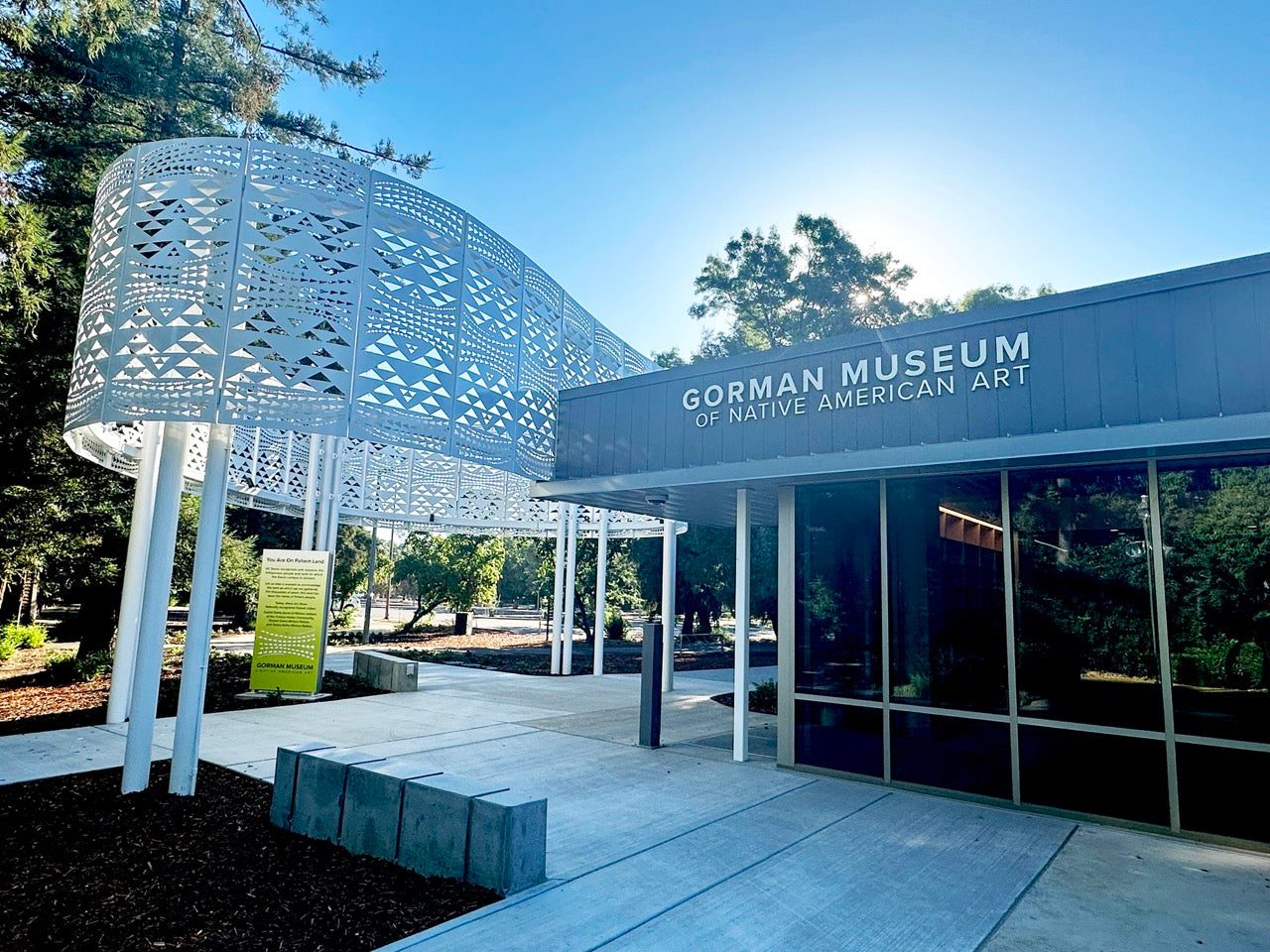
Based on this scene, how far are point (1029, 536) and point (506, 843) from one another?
522 cm

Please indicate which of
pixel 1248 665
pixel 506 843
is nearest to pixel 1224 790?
pixel 1248 665

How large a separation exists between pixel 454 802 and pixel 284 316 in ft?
15.3

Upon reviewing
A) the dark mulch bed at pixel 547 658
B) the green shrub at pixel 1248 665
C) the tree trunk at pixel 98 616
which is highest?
the green shrub at pixel 1248 665

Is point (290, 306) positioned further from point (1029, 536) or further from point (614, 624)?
point (614, 624)

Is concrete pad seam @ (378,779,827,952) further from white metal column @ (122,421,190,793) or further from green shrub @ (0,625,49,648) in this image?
green shrub @ (0,625,49,648)

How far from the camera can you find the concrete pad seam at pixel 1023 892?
3.88 meters

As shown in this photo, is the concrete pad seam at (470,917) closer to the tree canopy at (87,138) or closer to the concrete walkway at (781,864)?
the concrete walkway at (781,864)

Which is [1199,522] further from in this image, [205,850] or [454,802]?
[205,850]

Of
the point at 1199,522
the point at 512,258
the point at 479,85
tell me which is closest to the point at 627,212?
the point at 479,85

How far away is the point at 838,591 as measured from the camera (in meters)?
7.76

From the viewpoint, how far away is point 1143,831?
19.2 feet

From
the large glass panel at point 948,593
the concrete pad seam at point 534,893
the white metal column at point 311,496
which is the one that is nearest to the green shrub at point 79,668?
the white metal column at point 311,496

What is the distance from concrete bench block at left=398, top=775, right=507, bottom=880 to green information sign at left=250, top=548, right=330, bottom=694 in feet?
27.7

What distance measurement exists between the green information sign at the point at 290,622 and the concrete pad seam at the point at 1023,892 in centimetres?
1089
